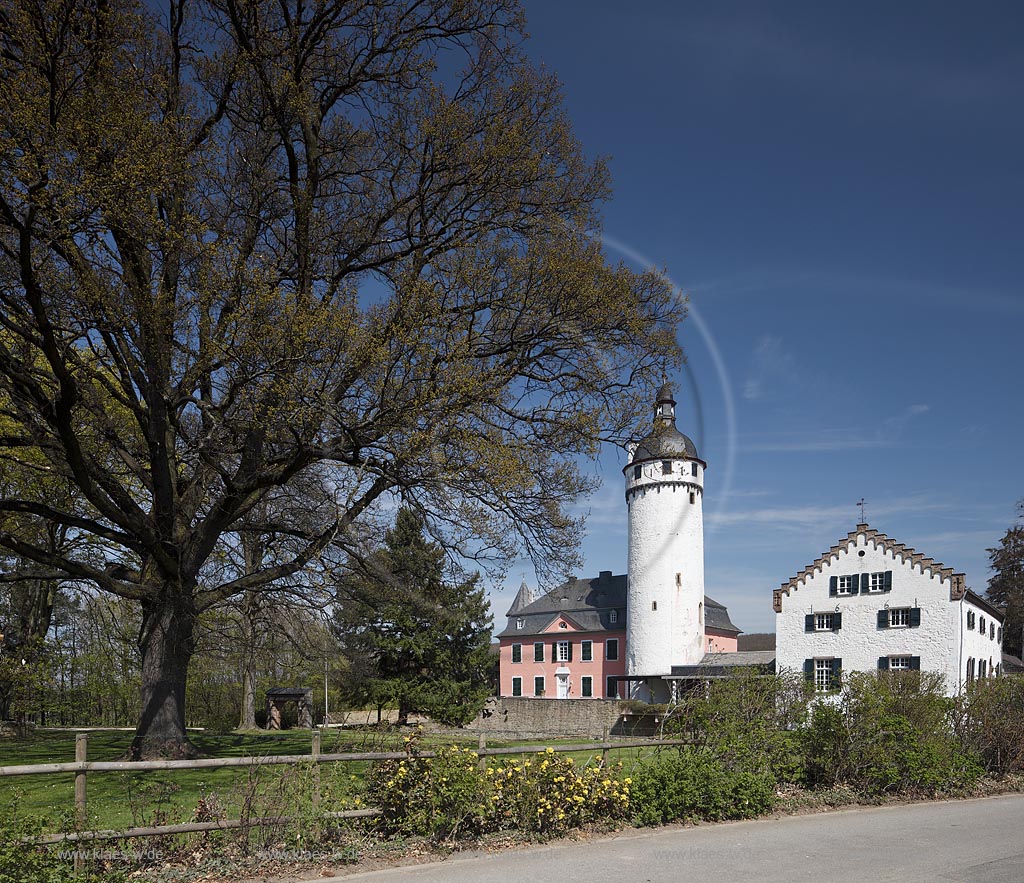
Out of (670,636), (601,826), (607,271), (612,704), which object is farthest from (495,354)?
(670,636)

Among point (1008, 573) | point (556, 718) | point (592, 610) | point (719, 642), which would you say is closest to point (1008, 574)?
point (1008, 573)

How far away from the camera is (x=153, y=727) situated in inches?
676

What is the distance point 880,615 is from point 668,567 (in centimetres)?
1601

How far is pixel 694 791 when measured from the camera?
12.4 meters

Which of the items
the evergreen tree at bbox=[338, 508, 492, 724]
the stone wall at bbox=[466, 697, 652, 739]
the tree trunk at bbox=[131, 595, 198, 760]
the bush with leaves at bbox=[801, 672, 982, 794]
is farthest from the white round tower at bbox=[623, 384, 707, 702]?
the tree trunk at bbox=[131, 595, 198, 760]

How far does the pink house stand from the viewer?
67312mm

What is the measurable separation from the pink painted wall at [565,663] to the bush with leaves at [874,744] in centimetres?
4915

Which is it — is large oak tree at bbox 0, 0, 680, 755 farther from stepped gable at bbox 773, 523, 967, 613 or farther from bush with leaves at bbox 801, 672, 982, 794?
stepped gable at bbox 773, 523, 967, 613

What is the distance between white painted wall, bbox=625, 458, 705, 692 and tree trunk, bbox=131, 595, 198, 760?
42979 millimetres

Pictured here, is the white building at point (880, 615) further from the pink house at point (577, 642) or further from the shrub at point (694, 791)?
the shrub at point (694, 791)

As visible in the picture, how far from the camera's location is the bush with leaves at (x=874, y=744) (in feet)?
49.9

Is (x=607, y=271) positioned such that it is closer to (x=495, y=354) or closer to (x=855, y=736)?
(x=495, y=354)

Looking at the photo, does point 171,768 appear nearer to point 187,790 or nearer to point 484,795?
point 484,795

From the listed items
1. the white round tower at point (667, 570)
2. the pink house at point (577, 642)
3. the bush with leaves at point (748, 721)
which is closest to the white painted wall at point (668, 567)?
the white round tower at point (667, 570)
